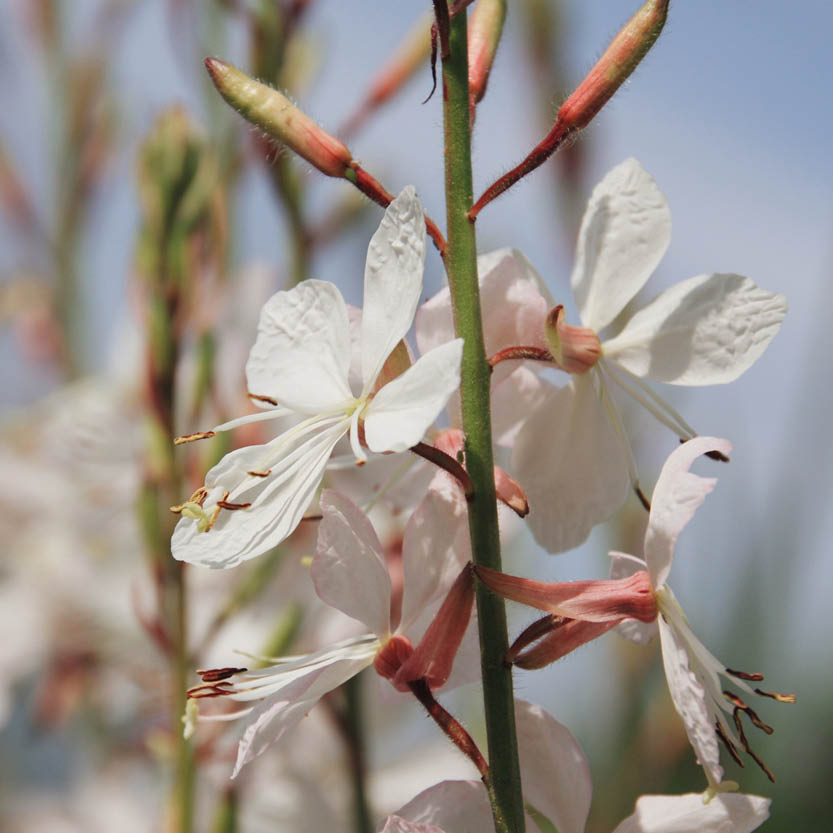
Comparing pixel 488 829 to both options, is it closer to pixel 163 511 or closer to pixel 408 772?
pixel 163 511

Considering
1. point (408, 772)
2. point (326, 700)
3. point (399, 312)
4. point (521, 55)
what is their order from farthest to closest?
point (408, 772), point (521, 55), point (326, 700), point (399, 312)

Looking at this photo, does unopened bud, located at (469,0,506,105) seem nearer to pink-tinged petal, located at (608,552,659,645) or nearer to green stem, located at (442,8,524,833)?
green stem, located at (442,8,524,833)

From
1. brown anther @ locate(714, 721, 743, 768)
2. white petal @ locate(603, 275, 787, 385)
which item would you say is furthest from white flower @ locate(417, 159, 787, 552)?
brown anther @ locate(714, 721, 743, 768)

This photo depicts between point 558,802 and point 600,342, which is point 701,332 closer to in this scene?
point 600,342

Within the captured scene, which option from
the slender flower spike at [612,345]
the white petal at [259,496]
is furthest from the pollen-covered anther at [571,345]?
A: the white petal at [259,496]

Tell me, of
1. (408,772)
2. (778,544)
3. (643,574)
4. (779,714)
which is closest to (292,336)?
(643,574)

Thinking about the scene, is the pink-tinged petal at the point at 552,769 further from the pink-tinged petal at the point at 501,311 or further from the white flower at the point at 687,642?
the pink-tinged petal at the point at 501,311
